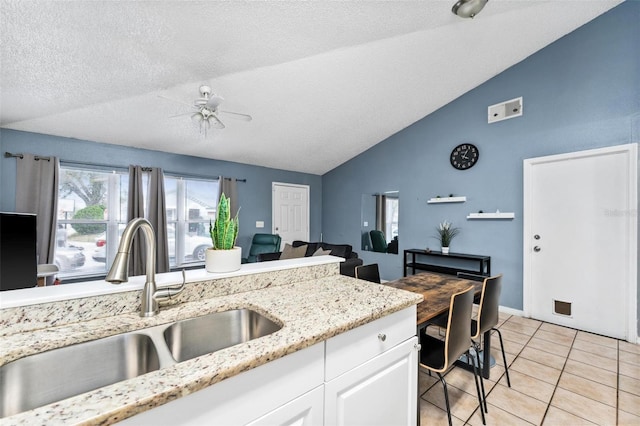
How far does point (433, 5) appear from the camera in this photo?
7.57 ft

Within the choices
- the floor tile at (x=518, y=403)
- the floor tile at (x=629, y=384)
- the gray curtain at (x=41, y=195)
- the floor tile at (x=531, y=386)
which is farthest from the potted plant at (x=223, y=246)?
the gray curtain at (x=41, y=195)

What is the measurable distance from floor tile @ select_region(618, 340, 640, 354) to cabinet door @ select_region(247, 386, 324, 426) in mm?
3324

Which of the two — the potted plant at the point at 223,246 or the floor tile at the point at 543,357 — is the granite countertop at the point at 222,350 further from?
the floor tile at the point at 543,357

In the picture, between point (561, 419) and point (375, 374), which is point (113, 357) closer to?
point (375, 374)

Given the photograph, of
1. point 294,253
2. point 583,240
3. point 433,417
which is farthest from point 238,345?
point 583,240

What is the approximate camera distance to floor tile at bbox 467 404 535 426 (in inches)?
63.4

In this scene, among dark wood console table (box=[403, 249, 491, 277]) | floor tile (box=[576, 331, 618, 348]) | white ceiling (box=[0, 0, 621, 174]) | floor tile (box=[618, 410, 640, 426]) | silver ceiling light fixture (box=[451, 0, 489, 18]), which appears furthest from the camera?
dark wood console table (box=[403, 249, 491, 277])

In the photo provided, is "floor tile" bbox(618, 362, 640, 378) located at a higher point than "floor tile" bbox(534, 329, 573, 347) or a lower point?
higher

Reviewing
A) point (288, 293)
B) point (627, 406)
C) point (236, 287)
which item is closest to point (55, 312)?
point (236, 287)

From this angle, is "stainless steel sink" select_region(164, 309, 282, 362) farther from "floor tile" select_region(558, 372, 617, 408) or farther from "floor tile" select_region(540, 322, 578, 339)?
"floor tile" select_region(540, 322, 578, 339)

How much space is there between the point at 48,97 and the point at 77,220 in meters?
1.70

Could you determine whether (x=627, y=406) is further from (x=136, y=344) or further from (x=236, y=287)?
(x=136, y=344)

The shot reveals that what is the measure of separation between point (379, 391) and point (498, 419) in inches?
47.3

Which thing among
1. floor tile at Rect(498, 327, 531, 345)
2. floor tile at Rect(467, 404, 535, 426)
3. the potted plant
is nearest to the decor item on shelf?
floor tile at Rect(498, 327, 531, 345)
